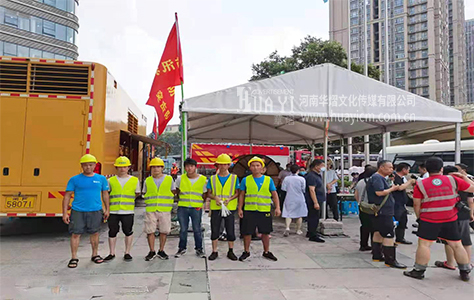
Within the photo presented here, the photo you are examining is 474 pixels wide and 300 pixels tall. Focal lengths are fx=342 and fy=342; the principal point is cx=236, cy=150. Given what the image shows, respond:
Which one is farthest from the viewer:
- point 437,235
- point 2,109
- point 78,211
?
point 2,109

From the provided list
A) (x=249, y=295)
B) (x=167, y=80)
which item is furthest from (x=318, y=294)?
(x=167, y=80)

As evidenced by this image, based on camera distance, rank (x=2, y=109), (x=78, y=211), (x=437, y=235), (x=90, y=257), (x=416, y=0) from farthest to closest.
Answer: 1. (x=416, y=0)
2. (x=2, y=109)
3. (x=90, y=257)
4. (x=78, y=211)
5. (x=437, y=235)

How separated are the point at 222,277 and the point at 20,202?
4.07 metres

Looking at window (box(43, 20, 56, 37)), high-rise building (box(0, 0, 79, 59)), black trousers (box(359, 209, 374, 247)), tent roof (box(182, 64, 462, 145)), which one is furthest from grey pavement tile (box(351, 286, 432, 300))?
window (box(43, 20, 56, 37))

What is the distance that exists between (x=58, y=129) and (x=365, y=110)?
236 inches

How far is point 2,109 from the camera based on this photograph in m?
6.21

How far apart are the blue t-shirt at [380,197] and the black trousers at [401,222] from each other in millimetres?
1327

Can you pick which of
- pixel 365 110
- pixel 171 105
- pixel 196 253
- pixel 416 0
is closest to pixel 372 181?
pixel 365 110

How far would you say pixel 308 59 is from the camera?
23.1 meters

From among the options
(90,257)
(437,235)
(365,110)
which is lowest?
(90,257)

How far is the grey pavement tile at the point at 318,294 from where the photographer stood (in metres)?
3.95

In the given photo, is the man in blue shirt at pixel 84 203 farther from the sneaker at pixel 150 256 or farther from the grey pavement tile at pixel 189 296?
the grey pavement tile at pixel 189 296

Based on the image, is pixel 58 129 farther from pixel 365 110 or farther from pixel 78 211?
pixel 365 110

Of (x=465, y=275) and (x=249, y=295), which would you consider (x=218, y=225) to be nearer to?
(x=249, y=295)
